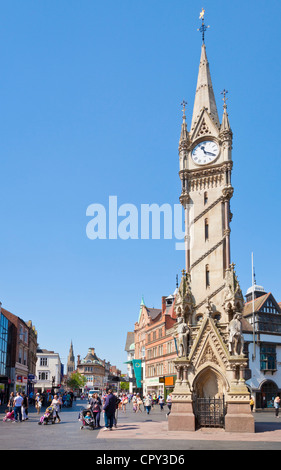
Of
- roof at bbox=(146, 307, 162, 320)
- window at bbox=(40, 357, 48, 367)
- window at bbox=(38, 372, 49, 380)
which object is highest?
roof at bbox=(146, 307, 162, 320)

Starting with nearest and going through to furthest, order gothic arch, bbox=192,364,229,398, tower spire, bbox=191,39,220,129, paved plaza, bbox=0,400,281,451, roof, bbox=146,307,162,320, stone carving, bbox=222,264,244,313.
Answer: paved plaza, bbox=0,400,281,451 < gothic arch, bbox=192,364,229,398 < stone carving, bbox=222,264,244,313 < tower spire, bbox=191,39,220,129 < roof, bbox=146,307,162,320

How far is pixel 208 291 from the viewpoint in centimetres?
2341

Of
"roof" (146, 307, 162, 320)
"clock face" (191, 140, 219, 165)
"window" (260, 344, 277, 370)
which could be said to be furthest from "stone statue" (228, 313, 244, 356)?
"roof" (146, 307, 162, 320)

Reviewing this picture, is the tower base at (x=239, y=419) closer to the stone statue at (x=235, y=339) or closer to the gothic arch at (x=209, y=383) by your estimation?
the gothic arch at (x=209, y=383)

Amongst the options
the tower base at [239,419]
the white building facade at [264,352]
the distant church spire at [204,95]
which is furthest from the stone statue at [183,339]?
the white building facade at [264,352]

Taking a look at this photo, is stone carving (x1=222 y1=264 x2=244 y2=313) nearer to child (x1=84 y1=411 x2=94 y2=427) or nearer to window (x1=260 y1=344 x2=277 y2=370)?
child (x1=84 y1=411 x2=94 y2=427)

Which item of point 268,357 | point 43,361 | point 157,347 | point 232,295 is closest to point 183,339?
point 232,295

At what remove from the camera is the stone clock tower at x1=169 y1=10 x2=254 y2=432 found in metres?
20.4

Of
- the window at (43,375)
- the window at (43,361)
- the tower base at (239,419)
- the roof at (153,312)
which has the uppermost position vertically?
the roof at (153,312)

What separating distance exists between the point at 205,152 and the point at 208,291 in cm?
756

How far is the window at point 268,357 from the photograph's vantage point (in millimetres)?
52750
